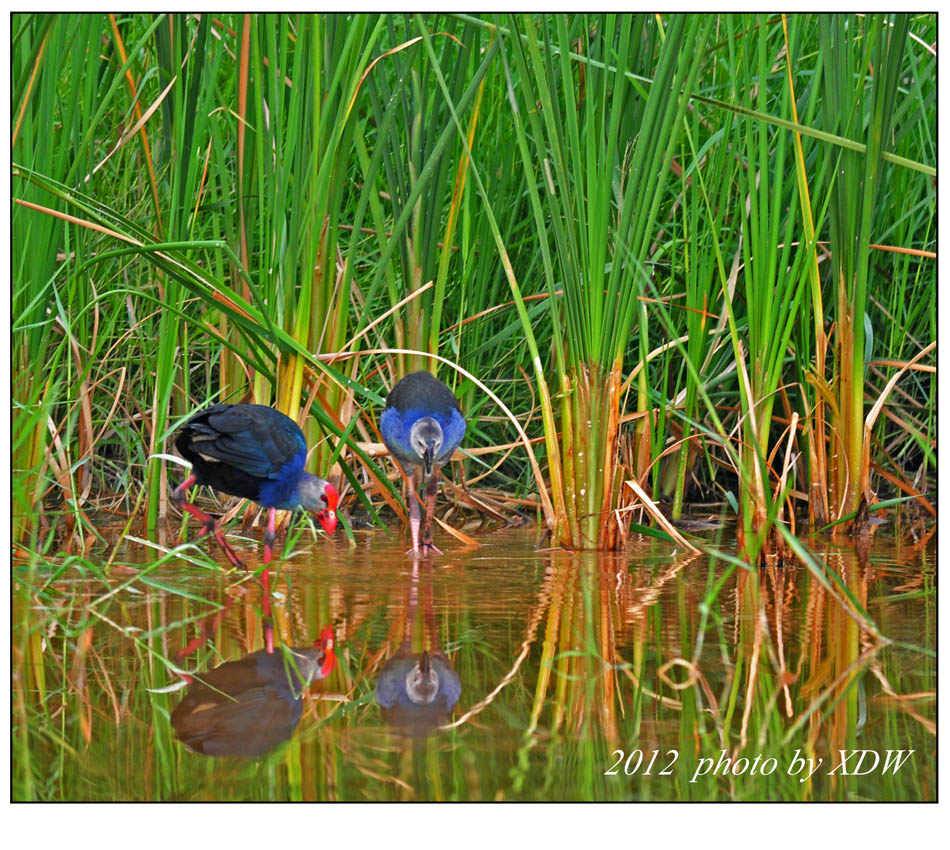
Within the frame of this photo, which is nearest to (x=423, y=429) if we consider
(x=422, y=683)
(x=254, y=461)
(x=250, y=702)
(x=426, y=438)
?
(x=426, y=438)

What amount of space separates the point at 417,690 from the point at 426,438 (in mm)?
1733

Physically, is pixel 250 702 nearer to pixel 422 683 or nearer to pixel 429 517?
pixel 422 683

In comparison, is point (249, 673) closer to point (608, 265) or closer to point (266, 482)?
point (266, 482)

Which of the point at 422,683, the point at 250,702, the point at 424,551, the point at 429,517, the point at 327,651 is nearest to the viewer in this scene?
the point at 250,702

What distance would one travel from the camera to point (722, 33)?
14.8 ft

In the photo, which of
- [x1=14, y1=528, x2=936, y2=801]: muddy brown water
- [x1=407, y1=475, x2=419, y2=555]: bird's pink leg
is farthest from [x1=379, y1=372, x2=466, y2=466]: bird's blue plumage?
[x1=14, y1=528, x2=936, y2=801]: muddy brown water

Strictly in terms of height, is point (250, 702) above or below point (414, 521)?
below

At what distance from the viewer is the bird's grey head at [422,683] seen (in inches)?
87.0

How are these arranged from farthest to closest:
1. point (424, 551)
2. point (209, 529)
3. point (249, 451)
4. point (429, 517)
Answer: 1. point (429, 517)
2. point (424, 551)
3. point (209, 529)
4. point (249, 451)

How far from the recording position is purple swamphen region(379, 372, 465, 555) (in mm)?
3926

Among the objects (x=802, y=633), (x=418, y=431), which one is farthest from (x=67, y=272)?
(x=802, y=633)

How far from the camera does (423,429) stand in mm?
3914

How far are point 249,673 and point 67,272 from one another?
2.10m

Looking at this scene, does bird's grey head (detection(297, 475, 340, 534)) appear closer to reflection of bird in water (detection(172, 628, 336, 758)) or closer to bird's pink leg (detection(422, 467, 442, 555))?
bird's pink leg (detection(422, 467, 442, 555))
